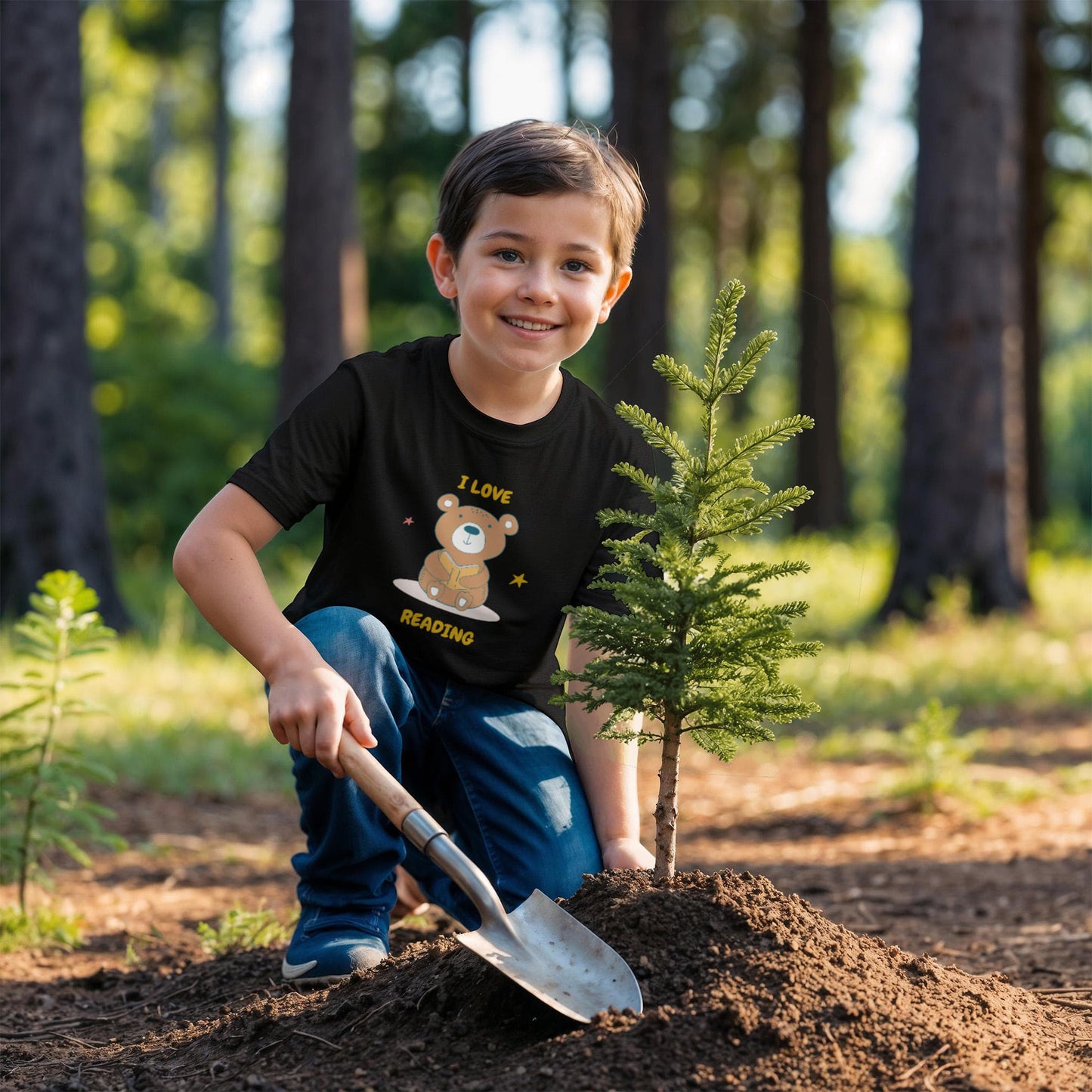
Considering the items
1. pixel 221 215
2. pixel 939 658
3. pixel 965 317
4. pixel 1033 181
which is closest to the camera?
pixel 939 658

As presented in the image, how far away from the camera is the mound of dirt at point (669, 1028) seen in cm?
190

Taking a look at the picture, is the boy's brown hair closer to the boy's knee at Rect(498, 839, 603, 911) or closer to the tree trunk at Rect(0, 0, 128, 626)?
the boy's knee at Rect(498, 839, 603, 911)

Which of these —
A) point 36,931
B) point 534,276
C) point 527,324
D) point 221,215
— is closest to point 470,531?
point 527,324

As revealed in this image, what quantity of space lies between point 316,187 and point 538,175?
7.53 metres

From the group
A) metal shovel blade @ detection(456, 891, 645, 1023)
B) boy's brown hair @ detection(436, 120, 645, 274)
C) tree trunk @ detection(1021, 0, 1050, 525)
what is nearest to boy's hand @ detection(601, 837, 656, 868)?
metal shovel blade @ detection(456, 891, 645, 1023)

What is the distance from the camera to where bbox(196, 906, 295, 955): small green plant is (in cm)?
298

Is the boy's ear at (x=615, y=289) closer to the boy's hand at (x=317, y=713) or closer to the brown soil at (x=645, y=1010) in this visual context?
the boy's hand at (x=317, y=713)

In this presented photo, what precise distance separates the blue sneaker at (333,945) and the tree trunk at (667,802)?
2.03ft

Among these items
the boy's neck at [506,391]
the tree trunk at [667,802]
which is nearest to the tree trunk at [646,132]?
the boy's neck at [506,391]

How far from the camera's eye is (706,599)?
216 cm

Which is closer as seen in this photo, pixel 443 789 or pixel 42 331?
pixel 443 789

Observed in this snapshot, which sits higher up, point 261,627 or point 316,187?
point 316,187

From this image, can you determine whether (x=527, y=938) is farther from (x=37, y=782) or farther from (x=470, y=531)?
(x=37, y=782)

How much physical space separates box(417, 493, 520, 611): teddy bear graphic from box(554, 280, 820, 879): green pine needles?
0.61 metres
